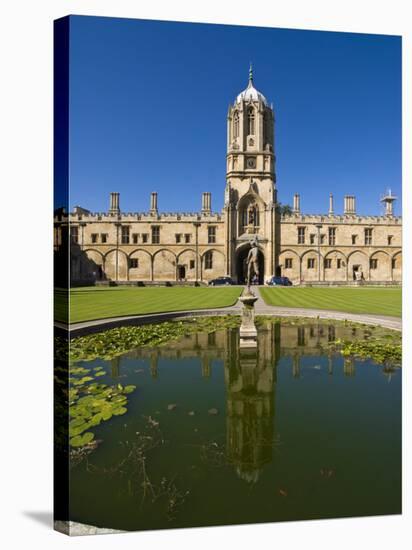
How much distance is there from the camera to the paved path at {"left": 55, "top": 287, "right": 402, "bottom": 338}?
10.4 m

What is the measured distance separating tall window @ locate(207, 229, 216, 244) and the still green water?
95.6 ft

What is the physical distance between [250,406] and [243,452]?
137 cm

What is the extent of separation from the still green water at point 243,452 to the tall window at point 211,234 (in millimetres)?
29151

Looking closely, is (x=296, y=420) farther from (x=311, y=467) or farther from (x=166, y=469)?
(x=166, y=469)

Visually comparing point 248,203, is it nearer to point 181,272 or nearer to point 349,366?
point 181,272

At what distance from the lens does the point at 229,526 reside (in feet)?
14.6

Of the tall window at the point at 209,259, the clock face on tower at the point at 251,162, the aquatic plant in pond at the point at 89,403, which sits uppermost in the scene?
the clock face on tower at the point at 251,162

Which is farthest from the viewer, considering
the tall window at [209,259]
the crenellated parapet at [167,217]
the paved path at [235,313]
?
the tall window at [209,259]

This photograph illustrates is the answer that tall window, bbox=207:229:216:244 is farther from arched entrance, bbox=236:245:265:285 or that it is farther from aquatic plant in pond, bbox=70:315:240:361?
aquatic plant in pond, bbox=70:315:240:361

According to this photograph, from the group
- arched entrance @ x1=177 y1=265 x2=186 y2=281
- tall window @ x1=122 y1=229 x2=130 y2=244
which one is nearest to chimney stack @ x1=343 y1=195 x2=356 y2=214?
arched entrance @ x1=177 y1=265 x2=186 y2=281

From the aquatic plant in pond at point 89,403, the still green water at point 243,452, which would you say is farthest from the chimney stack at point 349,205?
the aquatic plant in pond at point 89,403

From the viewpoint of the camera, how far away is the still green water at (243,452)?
14.5 feet

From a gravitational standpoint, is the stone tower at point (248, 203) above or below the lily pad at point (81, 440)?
above

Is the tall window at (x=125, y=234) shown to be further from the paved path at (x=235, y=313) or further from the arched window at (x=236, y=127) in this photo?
the paved path at (x=235, y=313)
